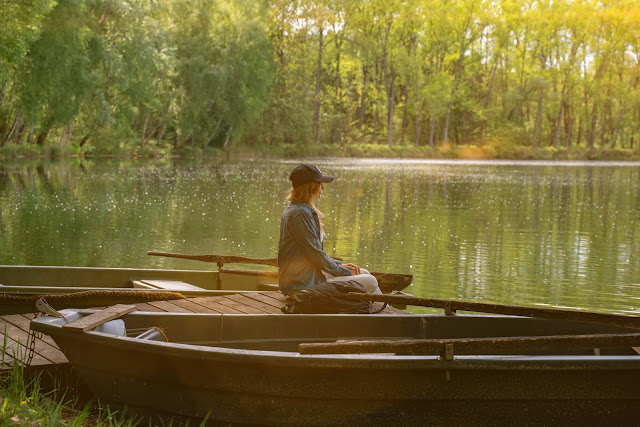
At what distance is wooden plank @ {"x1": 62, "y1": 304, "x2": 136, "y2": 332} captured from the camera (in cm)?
591

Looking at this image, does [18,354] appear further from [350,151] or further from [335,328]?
[350,151]

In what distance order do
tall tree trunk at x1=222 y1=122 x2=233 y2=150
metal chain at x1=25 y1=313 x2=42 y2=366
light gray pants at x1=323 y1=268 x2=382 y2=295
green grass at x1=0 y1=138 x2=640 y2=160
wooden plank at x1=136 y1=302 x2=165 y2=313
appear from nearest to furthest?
metal chain at x1=25 y1=313 x2=42 y2=366 → wooden plank at x1=136 y1=302 x2=165 y2=313 → light gray pants at x1=323 y1=268 x2=382 y2=295 → green grass at x1=0 y1=138 x2=640 y2=160 → tall tree trunk at x1=222 y1=122 x2=233 y2=150

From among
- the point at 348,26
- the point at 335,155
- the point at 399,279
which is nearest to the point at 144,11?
the point at 335,155

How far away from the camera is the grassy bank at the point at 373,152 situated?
59447 millimetres

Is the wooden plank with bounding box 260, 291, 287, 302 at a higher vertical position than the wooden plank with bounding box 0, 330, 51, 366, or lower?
higher

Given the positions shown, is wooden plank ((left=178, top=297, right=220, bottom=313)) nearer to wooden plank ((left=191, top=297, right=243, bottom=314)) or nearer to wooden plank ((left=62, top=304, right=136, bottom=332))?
wooden plank ((left=191, top=297, right=243, bottom=314))

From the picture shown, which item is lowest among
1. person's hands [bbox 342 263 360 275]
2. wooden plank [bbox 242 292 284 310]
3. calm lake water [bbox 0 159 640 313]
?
calm lake water [bbox 0 159 640 313]

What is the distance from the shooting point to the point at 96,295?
25.7 ft

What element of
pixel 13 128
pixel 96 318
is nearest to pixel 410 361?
pixel 96 318

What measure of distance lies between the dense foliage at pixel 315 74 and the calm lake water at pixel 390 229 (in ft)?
35.9

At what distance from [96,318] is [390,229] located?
15328mm

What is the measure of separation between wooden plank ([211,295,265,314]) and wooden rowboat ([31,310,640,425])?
1.56 m

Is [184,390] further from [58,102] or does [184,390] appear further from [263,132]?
[263,132]

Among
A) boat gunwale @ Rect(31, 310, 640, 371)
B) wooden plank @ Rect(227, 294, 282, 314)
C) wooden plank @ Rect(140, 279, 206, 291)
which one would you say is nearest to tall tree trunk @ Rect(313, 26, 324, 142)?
wooden plank @ Rect(140, 279, 206, 291)
